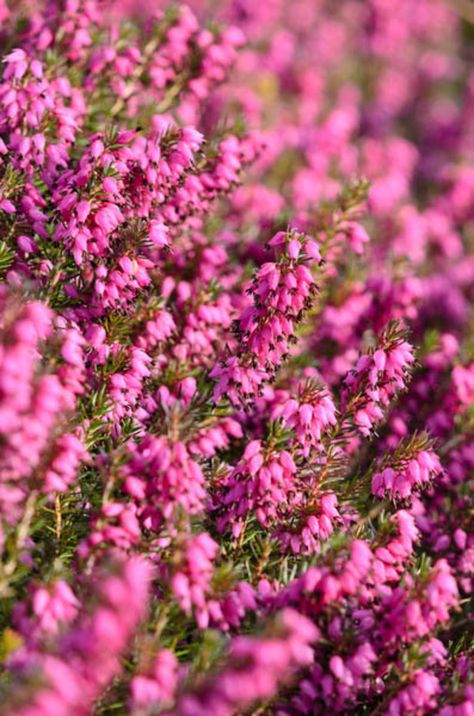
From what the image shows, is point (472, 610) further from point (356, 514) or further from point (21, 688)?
point (21, 688)

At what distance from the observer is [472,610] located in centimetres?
625

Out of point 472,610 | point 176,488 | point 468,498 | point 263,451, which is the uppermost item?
point 176,488

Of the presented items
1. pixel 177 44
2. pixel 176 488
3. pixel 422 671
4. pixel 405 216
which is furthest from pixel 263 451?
pixel 405 216

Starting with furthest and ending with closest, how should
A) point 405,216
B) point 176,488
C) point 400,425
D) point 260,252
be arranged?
point 405,216
point 260,252
point 400,425
point 176,488

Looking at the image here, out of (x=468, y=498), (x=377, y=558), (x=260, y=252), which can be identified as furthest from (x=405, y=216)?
(x=377, y=558)

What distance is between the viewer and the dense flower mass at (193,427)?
376cm

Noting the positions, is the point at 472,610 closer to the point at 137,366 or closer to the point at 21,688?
the point at 137,366

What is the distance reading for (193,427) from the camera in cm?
458

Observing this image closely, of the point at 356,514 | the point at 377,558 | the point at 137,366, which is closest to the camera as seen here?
the point at 377,558

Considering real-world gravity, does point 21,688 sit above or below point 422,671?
above

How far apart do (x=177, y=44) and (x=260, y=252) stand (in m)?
2.48

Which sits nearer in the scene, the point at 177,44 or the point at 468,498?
the point at 468,498

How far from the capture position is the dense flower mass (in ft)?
12.3

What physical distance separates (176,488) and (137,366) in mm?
1299
